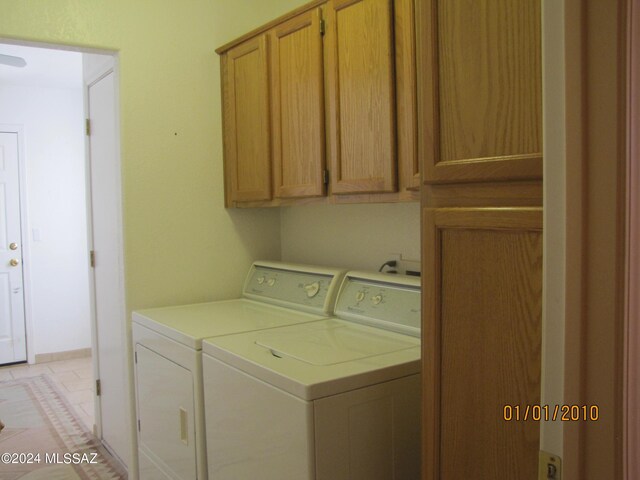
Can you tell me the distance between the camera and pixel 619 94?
21.6 inches

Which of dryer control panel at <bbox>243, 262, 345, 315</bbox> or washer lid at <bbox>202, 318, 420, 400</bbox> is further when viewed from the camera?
dryer control panel at <bbox>243, 262, 345, 315</bbox>

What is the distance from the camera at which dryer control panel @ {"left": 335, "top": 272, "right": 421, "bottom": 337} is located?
1.85 meters

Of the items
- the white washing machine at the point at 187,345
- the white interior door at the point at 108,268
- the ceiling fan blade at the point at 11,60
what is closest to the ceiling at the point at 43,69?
the ceiling fan blade at the point at 11,60

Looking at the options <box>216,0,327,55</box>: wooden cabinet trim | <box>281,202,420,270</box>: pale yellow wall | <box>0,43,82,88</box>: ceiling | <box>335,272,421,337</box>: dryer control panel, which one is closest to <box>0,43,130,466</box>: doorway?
<box>0,43,82,88</box>: ceiling

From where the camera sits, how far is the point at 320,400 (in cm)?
138

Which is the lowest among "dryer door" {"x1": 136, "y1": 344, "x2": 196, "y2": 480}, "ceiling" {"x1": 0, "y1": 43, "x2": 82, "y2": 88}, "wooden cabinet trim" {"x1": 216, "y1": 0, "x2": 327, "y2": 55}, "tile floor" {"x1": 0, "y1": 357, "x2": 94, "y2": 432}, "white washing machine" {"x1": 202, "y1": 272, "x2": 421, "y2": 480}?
"tile floor" {"x1": 0, "y1": 357, "x2": 94, "y2": 432}

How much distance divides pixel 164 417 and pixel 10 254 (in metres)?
3.53

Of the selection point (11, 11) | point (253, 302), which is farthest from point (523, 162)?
point (11, 11)

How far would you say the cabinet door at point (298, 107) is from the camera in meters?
2.12
